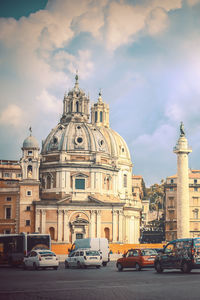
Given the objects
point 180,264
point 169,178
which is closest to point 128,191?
point 169,178

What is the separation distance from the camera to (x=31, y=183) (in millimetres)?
81125

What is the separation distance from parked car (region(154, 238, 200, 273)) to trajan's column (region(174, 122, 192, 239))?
48.1 meters

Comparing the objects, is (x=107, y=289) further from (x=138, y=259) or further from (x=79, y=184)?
(x=79, y=184)

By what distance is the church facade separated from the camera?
80.6m

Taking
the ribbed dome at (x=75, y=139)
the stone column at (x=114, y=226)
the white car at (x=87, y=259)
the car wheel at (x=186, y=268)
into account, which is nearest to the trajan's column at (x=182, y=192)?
the stone column at (x=114, y=226)

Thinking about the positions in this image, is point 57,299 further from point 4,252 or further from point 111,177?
point 111,177

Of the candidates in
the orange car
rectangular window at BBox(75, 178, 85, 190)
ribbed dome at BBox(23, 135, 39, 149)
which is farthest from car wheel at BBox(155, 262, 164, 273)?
ribbed dome at BBox(23, 135, 39, 149)

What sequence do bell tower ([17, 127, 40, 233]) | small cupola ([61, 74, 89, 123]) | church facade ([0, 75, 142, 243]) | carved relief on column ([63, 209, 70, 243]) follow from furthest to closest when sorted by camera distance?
small cupola ([61, 74, 89, 123]), carved relief on column ([63, 209, 70, 243]), church facade ([0, 75, 142, 243]), bell tower ([17, 127, 40, 233])

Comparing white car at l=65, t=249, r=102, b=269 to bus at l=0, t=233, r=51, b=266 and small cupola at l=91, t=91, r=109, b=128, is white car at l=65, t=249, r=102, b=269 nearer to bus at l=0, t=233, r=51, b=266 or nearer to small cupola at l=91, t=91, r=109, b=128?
bus at l=0, t=233, r=51, b=266

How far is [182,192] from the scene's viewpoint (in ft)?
254

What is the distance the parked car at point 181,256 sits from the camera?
2786 centimetres

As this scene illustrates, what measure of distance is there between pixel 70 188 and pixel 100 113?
30.3 m

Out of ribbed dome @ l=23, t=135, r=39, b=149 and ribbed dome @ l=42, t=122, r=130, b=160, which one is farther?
ribbed dome @ l=42, t=122, r=130, b=160

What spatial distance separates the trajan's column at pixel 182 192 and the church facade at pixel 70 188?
35.0 feet
